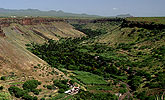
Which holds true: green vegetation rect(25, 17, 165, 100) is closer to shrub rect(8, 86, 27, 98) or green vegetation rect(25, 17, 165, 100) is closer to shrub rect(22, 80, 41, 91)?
shrub rect(22, 80, 41, 91)

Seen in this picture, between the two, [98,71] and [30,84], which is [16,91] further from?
[98,71]

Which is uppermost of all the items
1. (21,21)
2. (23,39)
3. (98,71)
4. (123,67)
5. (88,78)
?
(21,21)

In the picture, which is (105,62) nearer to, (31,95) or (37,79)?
(37,79)

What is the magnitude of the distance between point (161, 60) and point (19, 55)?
35534 millimetres

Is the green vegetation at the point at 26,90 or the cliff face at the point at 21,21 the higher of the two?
the cliff face at the point at 21,21

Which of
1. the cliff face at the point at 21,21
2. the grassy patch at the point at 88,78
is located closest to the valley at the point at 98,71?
the grassy patch at the point at 88,78

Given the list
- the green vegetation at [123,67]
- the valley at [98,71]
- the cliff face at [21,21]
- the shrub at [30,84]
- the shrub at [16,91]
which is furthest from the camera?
the cliff face at [21,21]

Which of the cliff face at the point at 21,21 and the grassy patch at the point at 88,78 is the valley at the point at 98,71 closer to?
the grassy patch at the point at 88,78

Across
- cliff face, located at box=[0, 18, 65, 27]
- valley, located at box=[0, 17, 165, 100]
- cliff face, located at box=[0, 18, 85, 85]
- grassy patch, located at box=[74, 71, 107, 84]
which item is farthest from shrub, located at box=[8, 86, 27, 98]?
cliff face, located at box=[0, 18, 65, 27]

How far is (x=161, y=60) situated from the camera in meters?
44.7

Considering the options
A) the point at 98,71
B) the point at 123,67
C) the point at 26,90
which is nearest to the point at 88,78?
the point at 98,71

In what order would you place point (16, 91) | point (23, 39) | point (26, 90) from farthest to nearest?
point (23, 39) → point (26, 90) → point (16, 91)

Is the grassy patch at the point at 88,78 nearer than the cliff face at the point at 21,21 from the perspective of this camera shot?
Yes

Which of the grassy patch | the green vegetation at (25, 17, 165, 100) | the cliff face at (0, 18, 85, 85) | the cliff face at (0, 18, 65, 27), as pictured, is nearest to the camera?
the green vegetation at (25, 17, 165, 100)
